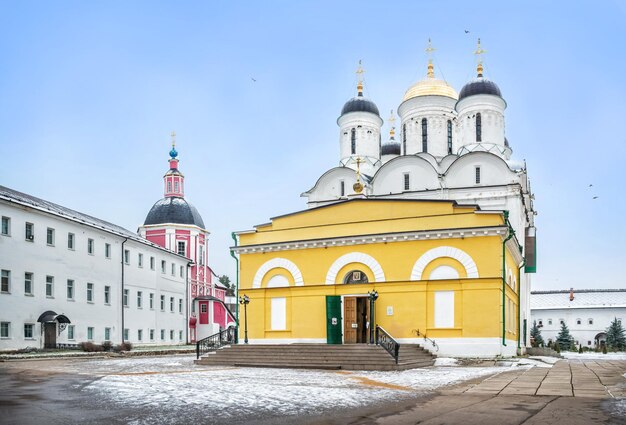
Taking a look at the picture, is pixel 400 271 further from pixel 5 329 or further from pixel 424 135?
pixel 424 135

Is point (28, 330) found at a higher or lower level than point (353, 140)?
lower

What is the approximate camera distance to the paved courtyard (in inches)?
346

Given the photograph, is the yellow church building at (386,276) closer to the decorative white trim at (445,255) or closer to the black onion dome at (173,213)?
the decorative white trim at (445,255)

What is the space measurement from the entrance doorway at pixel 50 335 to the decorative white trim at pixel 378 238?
1225 centimetres

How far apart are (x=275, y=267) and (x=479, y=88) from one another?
20.0m

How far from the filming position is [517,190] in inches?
1401

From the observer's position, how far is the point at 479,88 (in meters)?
39.8

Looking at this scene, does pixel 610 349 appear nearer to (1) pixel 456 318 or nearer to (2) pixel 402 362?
(1) pixel 456 318

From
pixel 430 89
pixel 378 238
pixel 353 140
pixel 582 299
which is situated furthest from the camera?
pixel 582 299

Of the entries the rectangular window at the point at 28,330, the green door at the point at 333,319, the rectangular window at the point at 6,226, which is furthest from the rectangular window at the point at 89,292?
the green door at the point at 333,319

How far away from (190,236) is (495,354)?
38.8 meters

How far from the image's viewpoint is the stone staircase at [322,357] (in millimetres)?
19516

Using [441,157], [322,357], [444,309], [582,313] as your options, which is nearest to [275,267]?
[322,357]

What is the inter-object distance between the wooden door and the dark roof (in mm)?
22404
